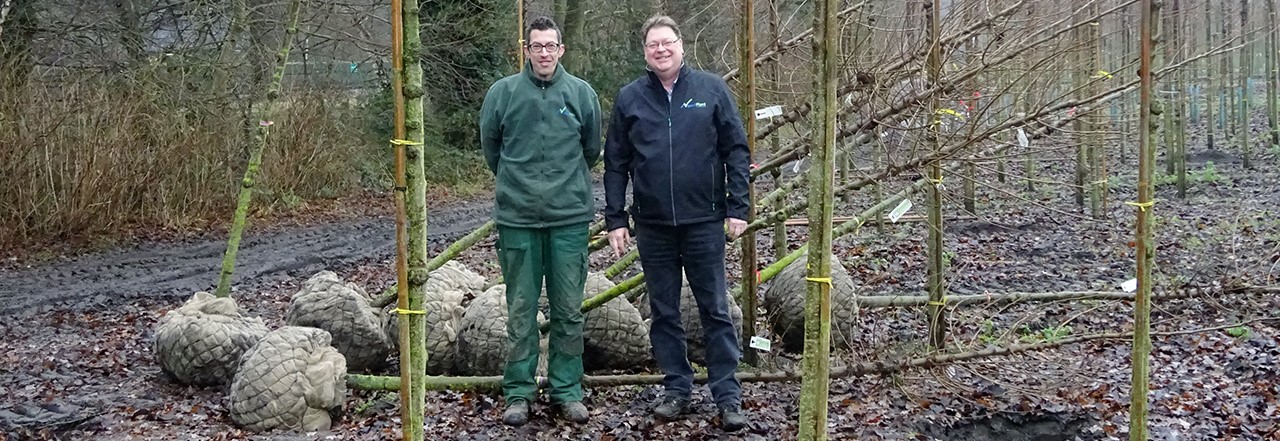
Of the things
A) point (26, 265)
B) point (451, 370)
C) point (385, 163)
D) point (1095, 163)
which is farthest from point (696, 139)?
point (385, 163)

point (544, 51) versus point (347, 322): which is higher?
point (544, 51)

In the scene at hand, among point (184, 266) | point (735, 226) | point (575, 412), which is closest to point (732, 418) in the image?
point (575, 412)

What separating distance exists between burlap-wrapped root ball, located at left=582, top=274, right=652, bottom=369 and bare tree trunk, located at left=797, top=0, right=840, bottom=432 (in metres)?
2.56

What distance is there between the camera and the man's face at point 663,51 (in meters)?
4.49

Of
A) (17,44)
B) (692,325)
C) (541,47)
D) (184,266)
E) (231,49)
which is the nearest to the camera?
(541,47)

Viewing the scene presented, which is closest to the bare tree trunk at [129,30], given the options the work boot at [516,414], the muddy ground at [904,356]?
the muddy ground at [904,356]

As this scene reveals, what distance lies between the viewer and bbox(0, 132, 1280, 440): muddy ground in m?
4.70

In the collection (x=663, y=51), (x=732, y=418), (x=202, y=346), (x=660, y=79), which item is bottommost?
(x=732, y=418)

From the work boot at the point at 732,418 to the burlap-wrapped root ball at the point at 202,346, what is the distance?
2636 mm

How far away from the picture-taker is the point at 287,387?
474 cm

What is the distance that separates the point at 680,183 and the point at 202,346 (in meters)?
2.76

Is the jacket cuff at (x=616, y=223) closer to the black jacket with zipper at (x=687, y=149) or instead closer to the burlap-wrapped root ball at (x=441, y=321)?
the black jacket with zipper at (x=687, y=149)

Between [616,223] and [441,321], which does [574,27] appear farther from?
[616,223]

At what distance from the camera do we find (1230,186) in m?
14.7
